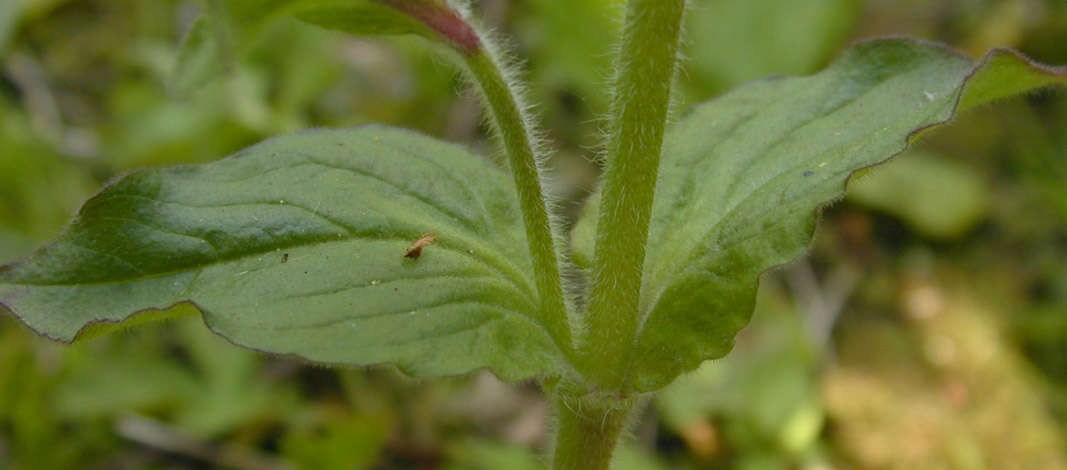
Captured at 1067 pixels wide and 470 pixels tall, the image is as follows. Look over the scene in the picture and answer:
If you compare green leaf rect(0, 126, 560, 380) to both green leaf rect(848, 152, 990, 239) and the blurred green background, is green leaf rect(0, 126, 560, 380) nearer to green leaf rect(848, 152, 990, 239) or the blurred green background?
the blurred green background

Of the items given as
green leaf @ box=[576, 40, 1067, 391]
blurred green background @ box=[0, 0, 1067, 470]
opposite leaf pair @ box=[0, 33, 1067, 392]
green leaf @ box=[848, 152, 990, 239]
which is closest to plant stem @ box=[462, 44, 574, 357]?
opposite leaf pair @ box=[0, 33, 1067, 392]

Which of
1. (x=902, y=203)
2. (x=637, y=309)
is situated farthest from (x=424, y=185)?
(x=902, y=203)

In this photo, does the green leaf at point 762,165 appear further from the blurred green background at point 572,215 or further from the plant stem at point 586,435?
the blurred green background at point 572,215

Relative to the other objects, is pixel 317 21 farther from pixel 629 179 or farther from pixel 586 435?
pixel 586 435

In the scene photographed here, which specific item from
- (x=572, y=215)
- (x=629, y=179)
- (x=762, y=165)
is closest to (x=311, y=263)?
(x=629, y=179)

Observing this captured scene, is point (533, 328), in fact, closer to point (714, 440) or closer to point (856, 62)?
point (856, 62)
